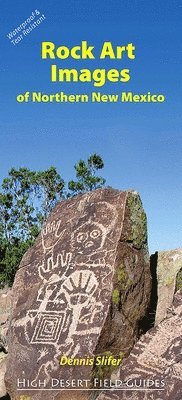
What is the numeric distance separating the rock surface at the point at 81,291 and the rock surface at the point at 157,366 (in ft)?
2.13

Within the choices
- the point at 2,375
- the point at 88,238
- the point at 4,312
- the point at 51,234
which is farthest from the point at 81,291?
the point at 4,312

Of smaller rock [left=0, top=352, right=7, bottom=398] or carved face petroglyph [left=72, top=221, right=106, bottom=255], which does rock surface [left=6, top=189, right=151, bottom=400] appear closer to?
carved face petroglyph [left=72, top=221, right=106, bottom=255]

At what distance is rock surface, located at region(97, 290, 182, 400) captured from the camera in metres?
5.72

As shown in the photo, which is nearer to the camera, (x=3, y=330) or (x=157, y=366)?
(x=157, y=366)

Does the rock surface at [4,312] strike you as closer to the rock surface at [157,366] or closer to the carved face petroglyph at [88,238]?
the carved face petroglyph at [88,238]

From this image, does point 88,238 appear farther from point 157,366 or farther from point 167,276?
point 157,366

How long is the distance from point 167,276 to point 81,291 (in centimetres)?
163

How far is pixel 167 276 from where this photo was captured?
836 centimetres

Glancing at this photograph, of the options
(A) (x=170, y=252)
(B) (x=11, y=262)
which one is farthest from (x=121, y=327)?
(B) (x=11, y=262)

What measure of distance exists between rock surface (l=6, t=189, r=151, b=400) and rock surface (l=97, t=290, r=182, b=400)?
0.65 metres

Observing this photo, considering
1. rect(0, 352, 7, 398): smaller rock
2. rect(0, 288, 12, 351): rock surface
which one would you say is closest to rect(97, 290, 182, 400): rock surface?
rect(0, 352, 7, 398): smaller rock

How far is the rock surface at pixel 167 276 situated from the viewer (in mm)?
8055

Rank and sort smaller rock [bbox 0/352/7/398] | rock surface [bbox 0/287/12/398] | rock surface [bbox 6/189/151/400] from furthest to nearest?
rock surface [bbox 0/287/12/398] < smaller rock [bbox 0/352/7/398] < rock surface [bbox 6/189/151/400]

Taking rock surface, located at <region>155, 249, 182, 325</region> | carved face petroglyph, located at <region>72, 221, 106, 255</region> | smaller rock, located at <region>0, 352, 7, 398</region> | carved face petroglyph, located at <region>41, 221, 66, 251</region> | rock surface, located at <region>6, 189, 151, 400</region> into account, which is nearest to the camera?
rock surface, located at <region>6, 189, 151, 400</region>
